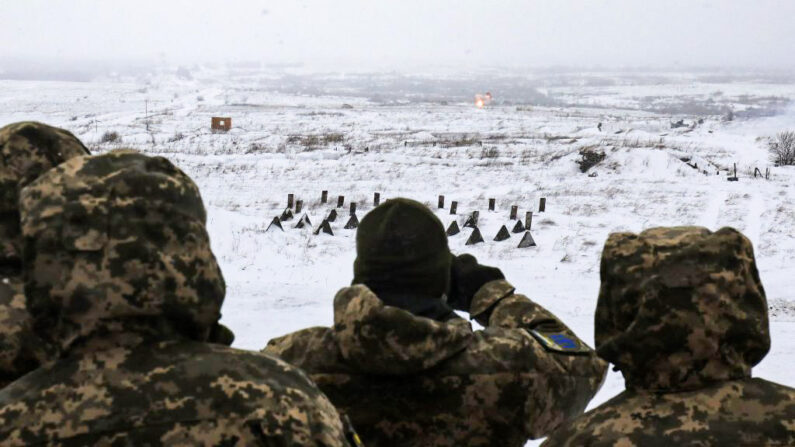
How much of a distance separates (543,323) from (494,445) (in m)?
0.49

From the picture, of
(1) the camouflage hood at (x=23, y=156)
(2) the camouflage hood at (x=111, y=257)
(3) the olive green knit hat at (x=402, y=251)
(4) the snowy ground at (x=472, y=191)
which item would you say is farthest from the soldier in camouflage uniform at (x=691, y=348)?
(4) the snowy ground at (x=472, y=191)

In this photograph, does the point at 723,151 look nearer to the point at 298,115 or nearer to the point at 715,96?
the point at 298,115

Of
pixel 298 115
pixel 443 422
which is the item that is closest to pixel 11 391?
pixel 443 422

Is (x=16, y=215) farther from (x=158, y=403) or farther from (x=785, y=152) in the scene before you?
(x=785, y=152)

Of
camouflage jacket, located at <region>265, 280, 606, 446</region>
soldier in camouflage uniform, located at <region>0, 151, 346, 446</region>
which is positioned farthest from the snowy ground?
soldier in camouflage uniform, located at <region>0, 151, 346, 446</region>

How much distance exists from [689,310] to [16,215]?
2360 mm

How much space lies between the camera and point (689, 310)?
2.14 metres

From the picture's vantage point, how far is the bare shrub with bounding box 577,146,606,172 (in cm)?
2327

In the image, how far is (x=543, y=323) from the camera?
293 centimetres

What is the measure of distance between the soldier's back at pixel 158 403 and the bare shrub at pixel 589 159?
22052 millimetres

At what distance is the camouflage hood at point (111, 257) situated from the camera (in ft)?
6.20

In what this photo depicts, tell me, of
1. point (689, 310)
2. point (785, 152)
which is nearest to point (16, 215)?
point (689, 310)

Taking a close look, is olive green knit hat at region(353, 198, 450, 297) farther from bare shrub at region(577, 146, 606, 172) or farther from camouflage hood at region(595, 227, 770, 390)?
bare shrub at region(577, 146, 606, 172)

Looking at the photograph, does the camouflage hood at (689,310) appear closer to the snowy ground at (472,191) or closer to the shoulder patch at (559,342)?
the shoulder patch at (559,342)
